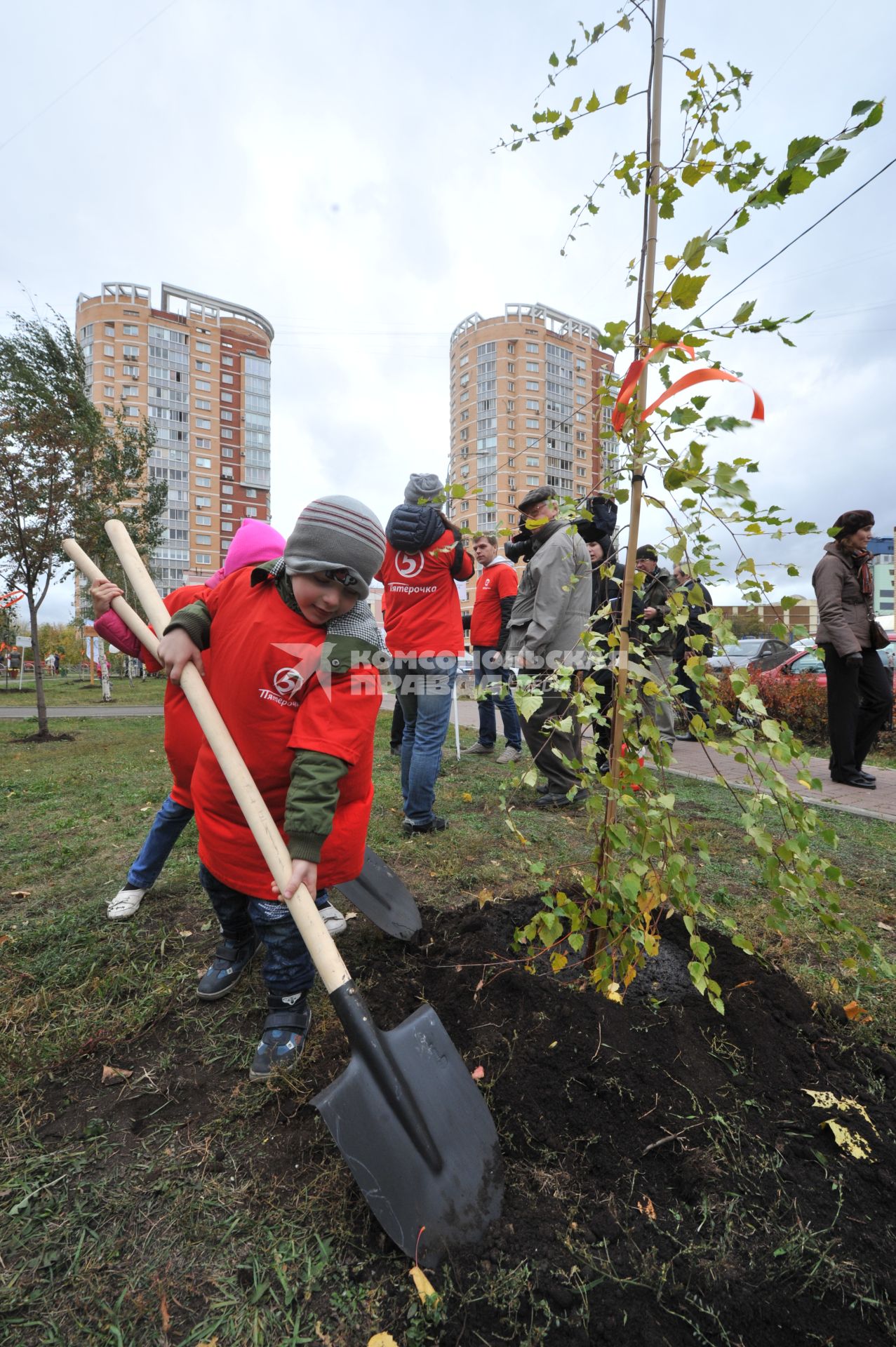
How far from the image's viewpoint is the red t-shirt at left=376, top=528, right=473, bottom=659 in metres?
3.79

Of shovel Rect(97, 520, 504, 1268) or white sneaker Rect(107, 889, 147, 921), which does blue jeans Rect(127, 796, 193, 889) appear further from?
shovel Rect(97, 520, 504, 1268)

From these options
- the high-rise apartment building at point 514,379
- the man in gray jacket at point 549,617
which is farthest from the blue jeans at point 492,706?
the high-rise apartment building at point 514,379

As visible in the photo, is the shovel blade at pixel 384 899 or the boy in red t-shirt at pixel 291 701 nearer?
the boy in red t-shirt at pixel 291 701

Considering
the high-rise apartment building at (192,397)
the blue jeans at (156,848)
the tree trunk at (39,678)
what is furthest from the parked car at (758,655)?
the high-rise apartment building at (192,397)

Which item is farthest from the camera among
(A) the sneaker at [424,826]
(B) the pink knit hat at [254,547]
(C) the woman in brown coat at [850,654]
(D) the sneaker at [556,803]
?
(C) the woman in brown coat at [850,654]

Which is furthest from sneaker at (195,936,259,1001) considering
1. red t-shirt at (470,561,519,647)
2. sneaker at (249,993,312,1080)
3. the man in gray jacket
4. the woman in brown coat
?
the woman in brown coat

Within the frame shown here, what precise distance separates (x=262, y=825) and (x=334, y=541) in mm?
810

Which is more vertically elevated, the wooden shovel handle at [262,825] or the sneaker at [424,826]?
the wooden shovel handle at [262,825]

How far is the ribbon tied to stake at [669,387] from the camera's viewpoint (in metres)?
1.31

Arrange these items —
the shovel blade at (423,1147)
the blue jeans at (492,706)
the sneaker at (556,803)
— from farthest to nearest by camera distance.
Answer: the blue jeans at (492,706)
the sneaker at (556,803)
the shovel blade at (423,1147)

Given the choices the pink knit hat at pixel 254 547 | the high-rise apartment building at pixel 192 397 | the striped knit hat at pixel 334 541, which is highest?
the high-rise apartment building at pixel 192 397

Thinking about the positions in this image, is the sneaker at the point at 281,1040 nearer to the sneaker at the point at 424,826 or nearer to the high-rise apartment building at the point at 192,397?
the sneaker at the point at 424,826

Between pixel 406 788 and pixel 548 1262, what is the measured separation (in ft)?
9.02

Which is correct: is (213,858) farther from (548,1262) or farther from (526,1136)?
(548,1262)
